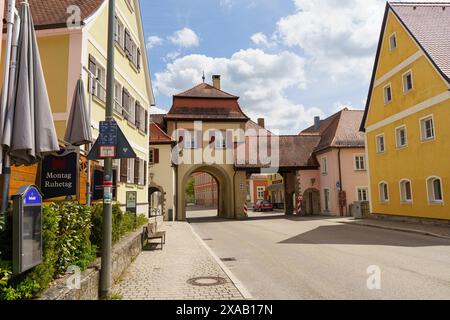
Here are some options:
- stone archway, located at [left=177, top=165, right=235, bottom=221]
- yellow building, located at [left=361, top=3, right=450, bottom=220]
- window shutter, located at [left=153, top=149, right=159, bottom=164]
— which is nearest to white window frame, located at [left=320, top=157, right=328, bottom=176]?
yellow building, located at [left=361, top=3, right=450, bottom=220]

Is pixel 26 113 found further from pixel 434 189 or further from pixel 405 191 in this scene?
pixel 405 191

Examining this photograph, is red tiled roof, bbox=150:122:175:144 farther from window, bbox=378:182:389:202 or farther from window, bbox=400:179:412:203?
window, bbox=400:179:412:203

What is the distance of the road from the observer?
703 cm

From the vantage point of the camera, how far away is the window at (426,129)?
19.8 metres

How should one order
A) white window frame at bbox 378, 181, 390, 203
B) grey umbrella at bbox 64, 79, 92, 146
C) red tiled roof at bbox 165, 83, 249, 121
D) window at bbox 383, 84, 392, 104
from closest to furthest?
grey umbrella at bbox 64, 79, 92, 146, window at bbox 383, 84, 392, 104, white window frame at bbox 378, 181, 390, 203, red tiled roof at bbox 165, 83, 249, 121

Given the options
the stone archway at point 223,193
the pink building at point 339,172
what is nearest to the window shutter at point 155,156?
the stone archway at point 223,193

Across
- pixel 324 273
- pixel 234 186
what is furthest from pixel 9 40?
pixel 234 186

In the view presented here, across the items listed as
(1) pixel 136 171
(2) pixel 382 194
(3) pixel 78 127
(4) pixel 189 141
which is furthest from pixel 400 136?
(3) pixel 78 127

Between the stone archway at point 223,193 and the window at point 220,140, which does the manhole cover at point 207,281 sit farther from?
the window at point 220,140

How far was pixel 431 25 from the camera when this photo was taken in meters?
21.8

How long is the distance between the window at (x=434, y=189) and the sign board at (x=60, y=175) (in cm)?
1736

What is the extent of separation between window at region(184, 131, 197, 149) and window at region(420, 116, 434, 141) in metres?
18.8
